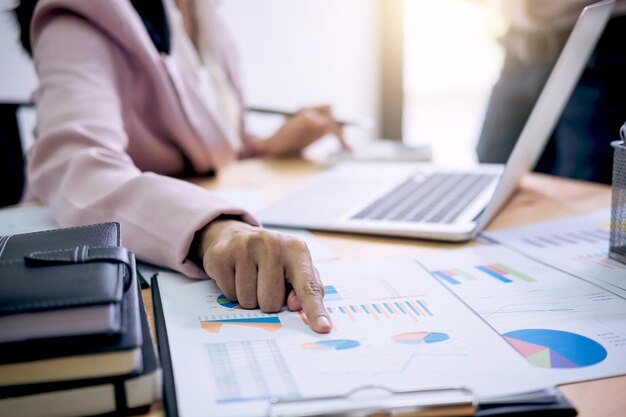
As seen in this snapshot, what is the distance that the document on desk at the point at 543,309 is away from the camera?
41 cm

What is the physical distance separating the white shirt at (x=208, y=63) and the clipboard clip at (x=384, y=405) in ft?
2.72

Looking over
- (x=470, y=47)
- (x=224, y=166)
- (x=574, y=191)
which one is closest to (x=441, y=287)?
(x=574, y=191)

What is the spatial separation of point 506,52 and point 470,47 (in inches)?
75.5

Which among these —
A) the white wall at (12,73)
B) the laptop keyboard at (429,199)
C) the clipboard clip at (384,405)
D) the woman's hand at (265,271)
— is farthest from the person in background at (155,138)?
the white wall at (12,73)

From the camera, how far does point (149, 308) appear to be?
0.51 metres

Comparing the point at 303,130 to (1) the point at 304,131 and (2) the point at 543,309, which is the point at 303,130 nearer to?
(1) the point at 304,131

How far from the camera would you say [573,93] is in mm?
1112

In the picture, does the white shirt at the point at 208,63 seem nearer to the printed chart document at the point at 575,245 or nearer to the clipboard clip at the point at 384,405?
the printed chart document at the point at 575,245

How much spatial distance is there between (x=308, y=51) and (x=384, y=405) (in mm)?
2483

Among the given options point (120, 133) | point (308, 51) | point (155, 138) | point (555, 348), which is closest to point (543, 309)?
point (555, 348)

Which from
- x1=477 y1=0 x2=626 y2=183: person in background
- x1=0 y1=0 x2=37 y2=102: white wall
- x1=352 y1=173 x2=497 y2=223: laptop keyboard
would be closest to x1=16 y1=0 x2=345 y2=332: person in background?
x1=352 y1=173 x2=497 y2=223: laptop keyboard

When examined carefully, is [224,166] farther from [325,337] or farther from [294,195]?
[325,337]

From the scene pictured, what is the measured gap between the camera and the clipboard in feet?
1.09

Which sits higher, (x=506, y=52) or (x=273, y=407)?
(x=506, y=52)
